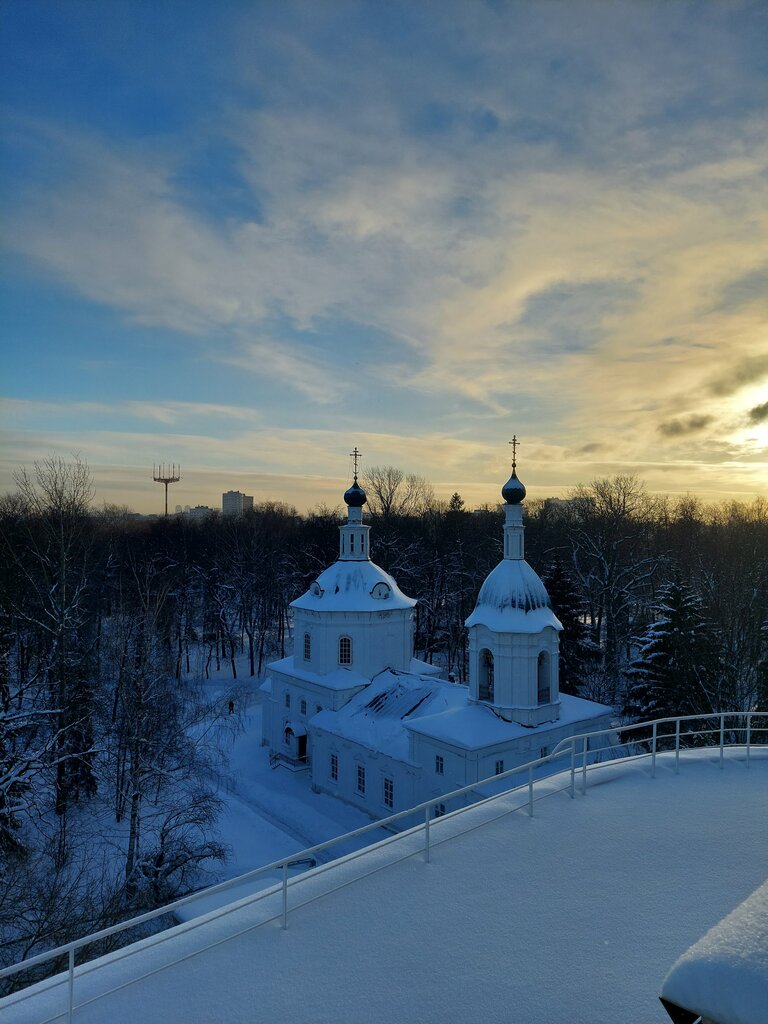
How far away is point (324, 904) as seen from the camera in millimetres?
6191

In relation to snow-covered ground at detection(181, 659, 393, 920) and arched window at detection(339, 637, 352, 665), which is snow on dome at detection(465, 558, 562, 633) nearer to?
arched window at detection(339, 637, 352, 665)

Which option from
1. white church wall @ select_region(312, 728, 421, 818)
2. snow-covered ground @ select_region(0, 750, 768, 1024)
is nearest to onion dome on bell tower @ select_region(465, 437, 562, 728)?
white church wall @ select_region(312, 728, 421, 818)

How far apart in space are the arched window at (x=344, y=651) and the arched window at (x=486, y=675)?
655 centimetres

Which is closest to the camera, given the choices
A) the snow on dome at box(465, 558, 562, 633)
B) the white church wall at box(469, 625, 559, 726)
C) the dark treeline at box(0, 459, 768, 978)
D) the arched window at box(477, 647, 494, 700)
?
the dark treeline at box(0, 459, 768, 978)

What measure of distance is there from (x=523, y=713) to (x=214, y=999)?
14.9m

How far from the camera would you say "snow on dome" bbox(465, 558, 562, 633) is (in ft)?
62.1

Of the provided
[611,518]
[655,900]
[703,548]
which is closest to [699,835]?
[655,900]

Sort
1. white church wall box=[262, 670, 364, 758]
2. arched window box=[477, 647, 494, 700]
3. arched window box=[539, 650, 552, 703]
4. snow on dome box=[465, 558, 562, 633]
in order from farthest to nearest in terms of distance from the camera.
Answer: white church wall box=[262, 670, 364, 758], arched window box=[477, 647, 494, 700], arched window box=[539, 650, 552, 703], snow on dome box=[465, 558, 562, 633]

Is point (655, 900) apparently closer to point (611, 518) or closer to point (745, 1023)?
point (745, 1023)

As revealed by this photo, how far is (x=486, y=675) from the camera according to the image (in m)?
19.8

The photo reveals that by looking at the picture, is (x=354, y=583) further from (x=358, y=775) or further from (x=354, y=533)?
(x=358, y=775)

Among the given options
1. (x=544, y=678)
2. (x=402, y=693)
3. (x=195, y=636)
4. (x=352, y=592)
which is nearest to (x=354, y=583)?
(x=352, y=592)

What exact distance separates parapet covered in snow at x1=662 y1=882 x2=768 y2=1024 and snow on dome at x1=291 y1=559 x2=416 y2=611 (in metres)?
21.0

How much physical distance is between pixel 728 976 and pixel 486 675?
1684cm
